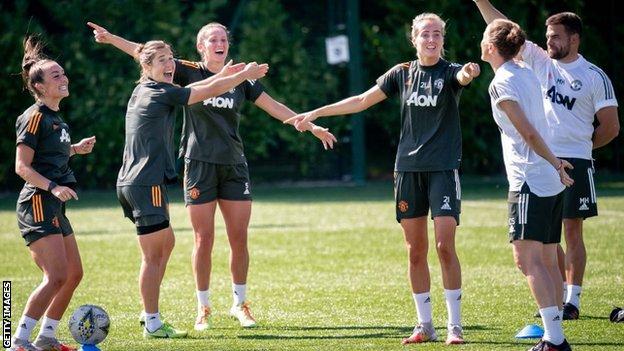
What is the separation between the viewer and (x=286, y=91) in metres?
21.6

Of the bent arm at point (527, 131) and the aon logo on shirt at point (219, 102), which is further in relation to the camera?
the aon logo on shirt at point (219, 102)

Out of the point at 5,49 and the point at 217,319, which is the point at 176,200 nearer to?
the point at 5,49

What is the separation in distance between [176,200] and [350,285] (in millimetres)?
9605

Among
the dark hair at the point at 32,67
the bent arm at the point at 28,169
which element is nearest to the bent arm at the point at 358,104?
the dark hair at the point at 32,67

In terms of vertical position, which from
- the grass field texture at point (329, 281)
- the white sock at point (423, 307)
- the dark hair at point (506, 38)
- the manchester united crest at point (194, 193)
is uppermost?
the dark hair at point (506, 38)

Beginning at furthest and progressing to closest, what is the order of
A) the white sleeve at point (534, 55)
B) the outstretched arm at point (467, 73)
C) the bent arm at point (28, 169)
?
the white sleeve at point (534, 55) < the outstretched arm at point (467, 73) < the bent arm at point (28, 169)

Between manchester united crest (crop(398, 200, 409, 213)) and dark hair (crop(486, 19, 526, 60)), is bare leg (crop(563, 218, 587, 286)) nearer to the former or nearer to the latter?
manchester united crest (crop(398, 200, 409, 213))

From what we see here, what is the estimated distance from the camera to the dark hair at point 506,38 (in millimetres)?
6668

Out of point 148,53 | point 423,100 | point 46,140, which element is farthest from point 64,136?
point 423,100

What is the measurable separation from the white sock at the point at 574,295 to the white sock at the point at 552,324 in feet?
5.86

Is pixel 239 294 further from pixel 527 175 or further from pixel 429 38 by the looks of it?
pixel 527 175

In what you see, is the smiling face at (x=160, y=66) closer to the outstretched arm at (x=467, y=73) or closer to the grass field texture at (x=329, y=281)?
the grass field texture at (x=329, y=281)

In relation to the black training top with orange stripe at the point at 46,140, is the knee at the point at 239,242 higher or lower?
lower

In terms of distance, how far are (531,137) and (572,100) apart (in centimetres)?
199
